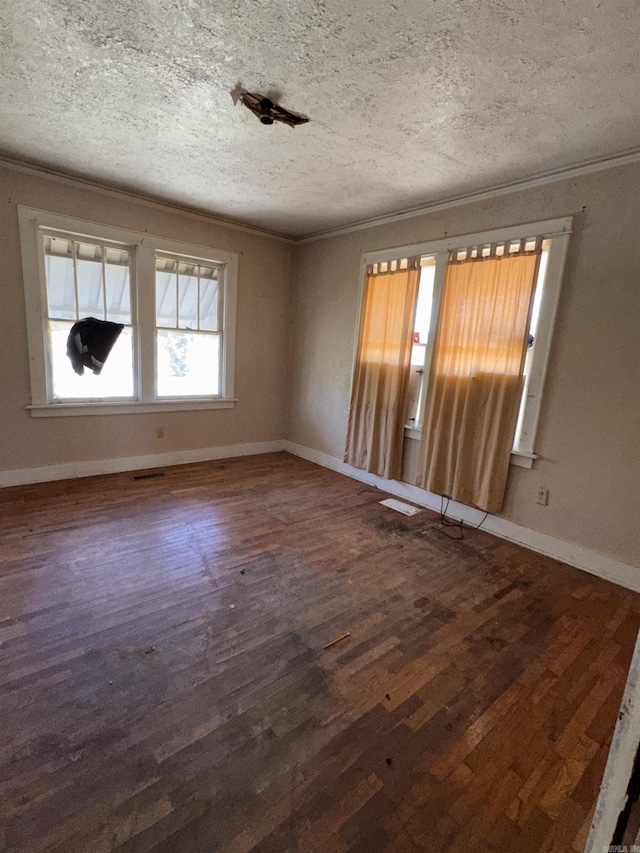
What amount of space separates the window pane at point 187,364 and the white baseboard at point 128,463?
0.70 m

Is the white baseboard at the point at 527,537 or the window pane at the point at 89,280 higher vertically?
the window pane at the point at 89,280

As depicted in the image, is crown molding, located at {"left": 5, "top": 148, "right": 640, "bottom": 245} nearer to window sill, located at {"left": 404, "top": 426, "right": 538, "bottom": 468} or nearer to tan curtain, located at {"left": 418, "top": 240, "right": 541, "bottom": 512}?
tan curtain, located at {"left": 418, "top": 240, "right": 541, "bottom": 512}

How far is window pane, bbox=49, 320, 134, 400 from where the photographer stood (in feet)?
12.0

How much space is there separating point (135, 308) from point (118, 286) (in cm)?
25

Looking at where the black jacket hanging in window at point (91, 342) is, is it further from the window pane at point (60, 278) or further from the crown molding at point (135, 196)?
the crown molding at point (135, 196)

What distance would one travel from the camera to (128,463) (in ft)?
13.7

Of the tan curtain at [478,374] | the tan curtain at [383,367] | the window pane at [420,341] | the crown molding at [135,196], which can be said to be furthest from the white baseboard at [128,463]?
the crown molding at [135,196]

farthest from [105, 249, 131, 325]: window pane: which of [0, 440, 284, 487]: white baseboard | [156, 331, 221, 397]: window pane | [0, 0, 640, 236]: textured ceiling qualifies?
[0, 440, 284, 487]: white baseboard

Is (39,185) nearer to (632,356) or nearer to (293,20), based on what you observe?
(293,20)

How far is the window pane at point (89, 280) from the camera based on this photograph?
12.0ft

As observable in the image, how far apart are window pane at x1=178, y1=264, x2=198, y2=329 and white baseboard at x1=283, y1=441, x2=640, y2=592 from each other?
95.6 inches

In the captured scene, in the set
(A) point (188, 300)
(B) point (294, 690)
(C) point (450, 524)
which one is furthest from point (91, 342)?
(C) point (450, 524)

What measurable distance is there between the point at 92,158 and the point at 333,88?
2.11m

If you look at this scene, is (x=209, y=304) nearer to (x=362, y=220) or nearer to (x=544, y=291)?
(x=362, y=220)
